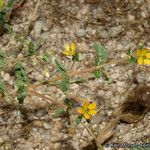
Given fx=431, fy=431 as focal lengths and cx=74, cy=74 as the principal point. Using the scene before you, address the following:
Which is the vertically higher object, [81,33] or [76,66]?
[81,33]

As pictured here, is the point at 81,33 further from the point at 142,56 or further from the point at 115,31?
the point at 142,56

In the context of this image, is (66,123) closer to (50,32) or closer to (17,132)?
(17,132)

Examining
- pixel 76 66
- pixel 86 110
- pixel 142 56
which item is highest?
pixel 142 56

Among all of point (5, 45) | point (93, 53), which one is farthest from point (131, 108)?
point (5, 45)

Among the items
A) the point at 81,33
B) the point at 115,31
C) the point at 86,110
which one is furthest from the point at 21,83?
the point at 115,31

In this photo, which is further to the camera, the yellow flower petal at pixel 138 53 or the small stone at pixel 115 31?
the small stone at pixel 115 31

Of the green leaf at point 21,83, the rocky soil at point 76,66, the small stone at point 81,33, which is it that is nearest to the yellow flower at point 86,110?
the green leaf at point 21,83

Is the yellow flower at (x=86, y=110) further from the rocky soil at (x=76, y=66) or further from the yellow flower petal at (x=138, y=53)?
the rocky soil at (x=76, y=66)

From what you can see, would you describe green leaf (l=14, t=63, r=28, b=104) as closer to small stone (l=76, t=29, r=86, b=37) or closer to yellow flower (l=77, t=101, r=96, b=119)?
yellow flower (l=77, t=101, r=96, b=119)
